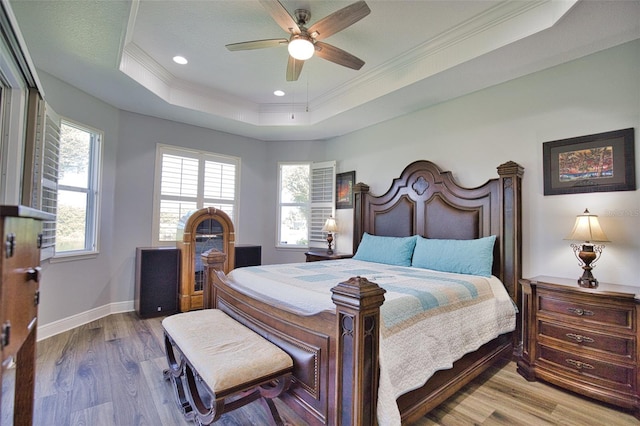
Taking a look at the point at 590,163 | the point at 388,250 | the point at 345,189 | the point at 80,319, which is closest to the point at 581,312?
the point at 590,163

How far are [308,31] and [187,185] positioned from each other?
10.8ft

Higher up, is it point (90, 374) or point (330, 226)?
point (330, 226)

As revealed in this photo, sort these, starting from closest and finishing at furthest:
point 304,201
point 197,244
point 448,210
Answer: point 448,210
point 197,244
point 304,201

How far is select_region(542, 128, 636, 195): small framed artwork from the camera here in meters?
2.51

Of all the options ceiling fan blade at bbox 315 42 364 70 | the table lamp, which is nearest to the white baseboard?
ceiling fan blade at bbox 315 42 364 70

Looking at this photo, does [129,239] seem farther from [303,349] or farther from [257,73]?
[303,349]

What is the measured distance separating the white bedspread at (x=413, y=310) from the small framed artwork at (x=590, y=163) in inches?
43.4

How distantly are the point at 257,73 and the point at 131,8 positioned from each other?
160 cm

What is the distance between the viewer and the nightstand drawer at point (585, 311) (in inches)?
83.7

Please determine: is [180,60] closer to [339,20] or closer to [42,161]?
[42,161]

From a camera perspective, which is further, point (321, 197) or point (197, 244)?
point (321, 197)

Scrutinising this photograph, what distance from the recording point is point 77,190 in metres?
3.77

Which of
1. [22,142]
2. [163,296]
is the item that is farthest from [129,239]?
[22,142]

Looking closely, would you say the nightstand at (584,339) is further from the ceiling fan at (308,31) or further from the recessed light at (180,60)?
the recessed light at (180,60)
